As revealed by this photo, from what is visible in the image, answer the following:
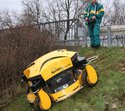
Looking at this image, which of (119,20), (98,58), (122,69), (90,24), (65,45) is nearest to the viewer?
(122,69)

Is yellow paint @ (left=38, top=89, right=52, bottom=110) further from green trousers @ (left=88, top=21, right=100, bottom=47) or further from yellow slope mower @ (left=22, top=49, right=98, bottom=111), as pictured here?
green trousers @ (left=88, top=21, right=100, bottom=47)

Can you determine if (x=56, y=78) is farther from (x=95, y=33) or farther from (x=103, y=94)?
(x=95, y=33)

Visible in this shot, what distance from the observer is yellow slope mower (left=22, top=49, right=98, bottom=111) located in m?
5.95

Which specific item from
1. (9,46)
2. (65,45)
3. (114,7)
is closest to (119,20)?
(114,7)

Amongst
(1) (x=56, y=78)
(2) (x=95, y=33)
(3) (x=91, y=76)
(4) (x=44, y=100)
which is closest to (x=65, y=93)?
(1) (x=56, y=78)

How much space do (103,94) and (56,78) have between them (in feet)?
3.26

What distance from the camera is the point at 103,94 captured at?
606 cm

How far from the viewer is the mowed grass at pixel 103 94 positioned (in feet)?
18.7

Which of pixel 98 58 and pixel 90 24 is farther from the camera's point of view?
pixel 90 24

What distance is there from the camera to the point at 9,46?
791cm

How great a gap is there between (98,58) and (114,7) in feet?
137

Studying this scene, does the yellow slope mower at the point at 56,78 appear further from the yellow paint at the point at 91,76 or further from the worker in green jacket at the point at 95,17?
the worker in green jacket at the point at 95,17

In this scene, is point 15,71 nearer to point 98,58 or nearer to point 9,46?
point 9,46

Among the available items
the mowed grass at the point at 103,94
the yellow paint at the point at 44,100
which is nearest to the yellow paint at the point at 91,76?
the mowed grass at the point at 103,94
